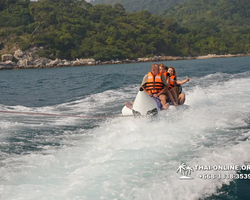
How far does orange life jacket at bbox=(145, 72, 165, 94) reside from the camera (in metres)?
6.78

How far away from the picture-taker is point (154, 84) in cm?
683

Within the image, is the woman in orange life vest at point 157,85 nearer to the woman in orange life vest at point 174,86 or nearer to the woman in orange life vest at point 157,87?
the woman in orange life vest at point 157,87

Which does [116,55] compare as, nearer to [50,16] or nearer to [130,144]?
[50,16]

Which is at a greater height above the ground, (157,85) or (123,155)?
(157,85)

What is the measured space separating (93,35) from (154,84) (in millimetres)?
67933

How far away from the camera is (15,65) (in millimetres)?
51188

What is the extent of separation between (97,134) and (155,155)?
1.64m

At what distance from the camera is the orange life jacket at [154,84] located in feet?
22.2

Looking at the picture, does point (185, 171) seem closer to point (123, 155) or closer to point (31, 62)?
point (123, 155)

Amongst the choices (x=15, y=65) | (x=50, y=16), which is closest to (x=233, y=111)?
(x=15, y=65)

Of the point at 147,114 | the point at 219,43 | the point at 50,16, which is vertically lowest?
the point at 147,114


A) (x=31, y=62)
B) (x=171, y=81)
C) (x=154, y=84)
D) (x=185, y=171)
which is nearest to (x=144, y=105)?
(x=154, y=84)

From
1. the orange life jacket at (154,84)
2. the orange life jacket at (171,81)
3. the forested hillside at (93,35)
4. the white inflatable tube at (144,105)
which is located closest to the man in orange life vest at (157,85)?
the orange life jacket at (154,84)

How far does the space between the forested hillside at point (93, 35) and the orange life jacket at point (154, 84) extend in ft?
173
